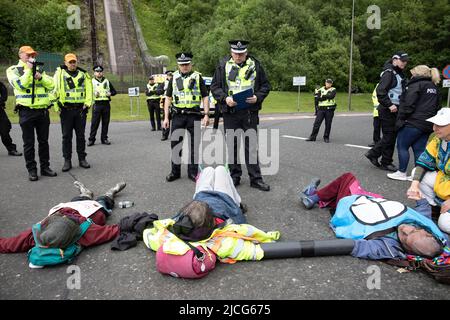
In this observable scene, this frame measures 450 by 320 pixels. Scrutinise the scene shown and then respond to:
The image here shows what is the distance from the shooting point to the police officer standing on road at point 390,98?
7.09 m

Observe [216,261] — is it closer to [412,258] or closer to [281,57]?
[412,258]

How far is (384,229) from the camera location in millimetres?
3676

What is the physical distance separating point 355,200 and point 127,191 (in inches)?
145

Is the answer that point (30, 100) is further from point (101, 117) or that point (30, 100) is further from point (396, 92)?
point (396, 92)

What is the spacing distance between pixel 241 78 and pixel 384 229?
3.26 metres

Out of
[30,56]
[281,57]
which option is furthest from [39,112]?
[281,57]

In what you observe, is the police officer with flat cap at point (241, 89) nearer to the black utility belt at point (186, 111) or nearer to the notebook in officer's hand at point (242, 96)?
the notebook in officer's hand at point (242, 96)

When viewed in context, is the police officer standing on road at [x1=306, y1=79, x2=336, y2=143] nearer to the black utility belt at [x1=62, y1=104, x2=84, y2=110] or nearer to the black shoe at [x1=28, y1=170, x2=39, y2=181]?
the black utility belt at [x1=62, y1=104, x2=84, y2=110]

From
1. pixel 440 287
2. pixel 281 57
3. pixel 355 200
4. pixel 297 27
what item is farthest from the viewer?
pixel 297 27

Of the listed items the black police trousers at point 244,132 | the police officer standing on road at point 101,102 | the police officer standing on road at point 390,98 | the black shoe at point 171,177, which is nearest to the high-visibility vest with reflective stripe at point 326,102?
the police officer standing on road at point 390,98

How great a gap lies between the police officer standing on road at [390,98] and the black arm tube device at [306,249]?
4.22m

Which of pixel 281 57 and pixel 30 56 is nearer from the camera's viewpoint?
pixel 30 56

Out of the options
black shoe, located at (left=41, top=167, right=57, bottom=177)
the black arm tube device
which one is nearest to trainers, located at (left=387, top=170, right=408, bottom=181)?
the black arm tube device

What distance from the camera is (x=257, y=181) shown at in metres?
6.14
